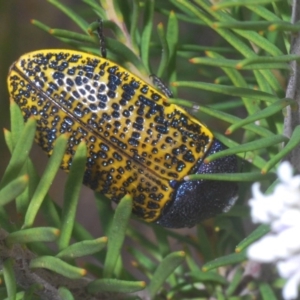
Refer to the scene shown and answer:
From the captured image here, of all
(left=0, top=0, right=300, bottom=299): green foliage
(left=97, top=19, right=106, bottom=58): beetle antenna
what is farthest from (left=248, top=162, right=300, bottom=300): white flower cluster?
(left=97, top=19, right=106, bottom=58): beetle antenna

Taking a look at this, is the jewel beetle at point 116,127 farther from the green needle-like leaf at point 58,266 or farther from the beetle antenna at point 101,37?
the green needle-like leaf at point 58,266

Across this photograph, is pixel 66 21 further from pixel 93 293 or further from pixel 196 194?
pixel 93 293

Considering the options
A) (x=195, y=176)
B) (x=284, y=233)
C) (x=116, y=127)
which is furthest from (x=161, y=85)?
(x=284, y=233)

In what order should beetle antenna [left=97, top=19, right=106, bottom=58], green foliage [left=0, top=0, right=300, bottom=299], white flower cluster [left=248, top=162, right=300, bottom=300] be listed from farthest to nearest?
beetle antenna [left=97, top=19, right=106, bottom=58], green foliage [left=0, top=0, right=300, bottom=299], white flower cluster [left=248, top=162, right=300, bottom=300]

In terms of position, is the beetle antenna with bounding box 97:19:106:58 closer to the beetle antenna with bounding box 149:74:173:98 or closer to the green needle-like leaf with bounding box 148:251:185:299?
the beetle antenna with bounding box 149:74:173:98

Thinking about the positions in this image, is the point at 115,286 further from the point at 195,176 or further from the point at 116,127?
the point at 116,127

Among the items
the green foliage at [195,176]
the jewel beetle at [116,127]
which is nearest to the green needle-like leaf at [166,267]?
the green foliage at [195,176]
